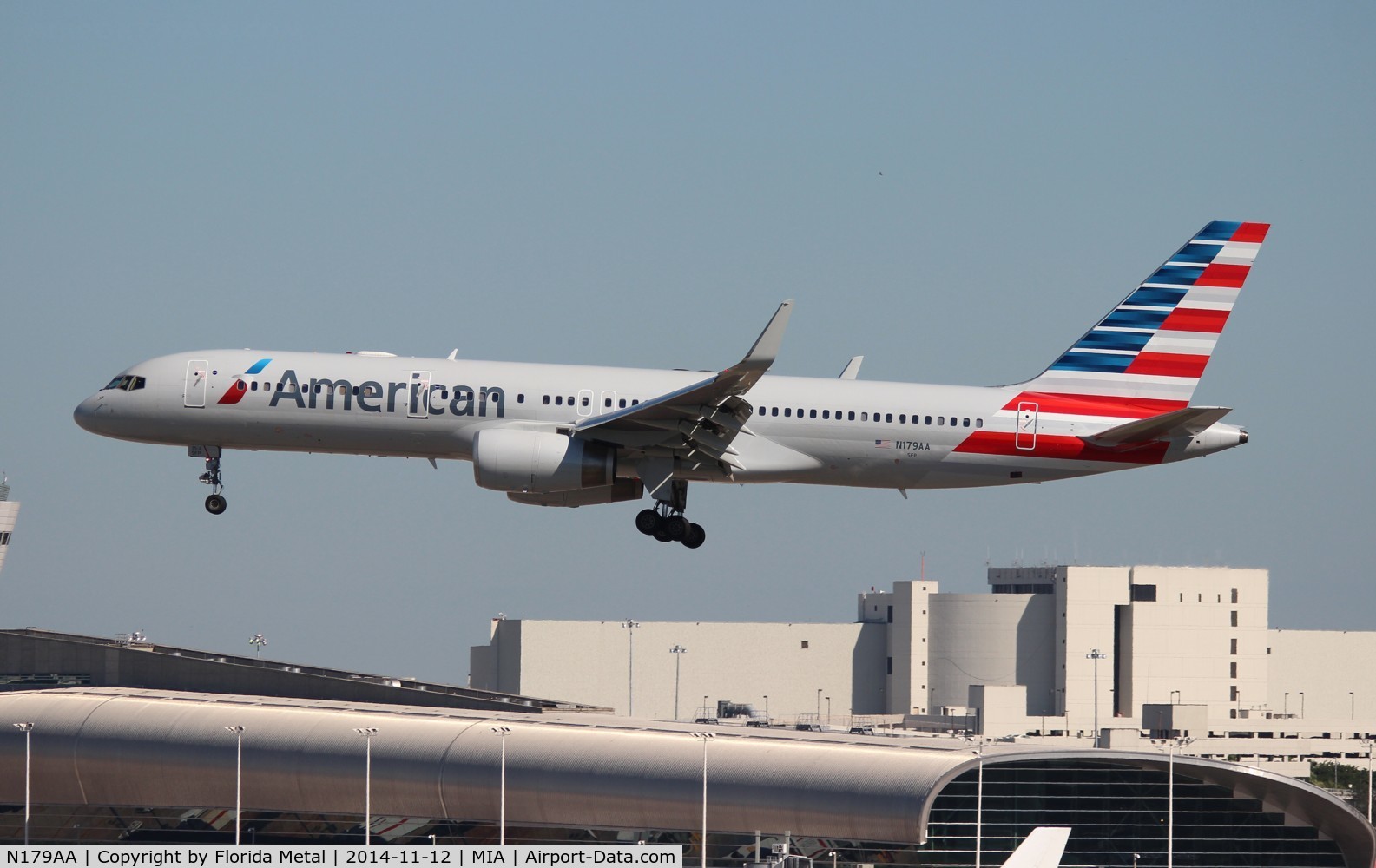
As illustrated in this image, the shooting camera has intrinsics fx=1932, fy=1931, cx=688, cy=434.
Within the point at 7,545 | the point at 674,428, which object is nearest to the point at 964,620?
the point at 7,545

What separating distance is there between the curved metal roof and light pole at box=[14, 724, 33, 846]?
32 cm

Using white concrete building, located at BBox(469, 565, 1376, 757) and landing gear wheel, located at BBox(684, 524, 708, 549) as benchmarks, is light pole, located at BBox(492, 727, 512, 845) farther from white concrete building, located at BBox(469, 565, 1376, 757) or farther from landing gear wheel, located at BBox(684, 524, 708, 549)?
white concrete building, located at BBox(469, 565, 1376, 757)

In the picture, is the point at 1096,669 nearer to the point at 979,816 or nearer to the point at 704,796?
the point at 979,816

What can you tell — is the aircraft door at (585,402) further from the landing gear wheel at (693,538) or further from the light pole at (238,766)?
the light pole at (238,766)

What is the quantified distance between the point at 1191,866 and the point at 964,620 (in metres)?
116

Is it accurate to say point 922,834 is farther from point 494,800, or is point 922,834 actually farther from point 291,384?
point 291,384

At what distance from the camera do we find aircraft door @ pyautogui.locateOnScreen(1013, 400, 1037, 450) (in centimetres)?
5822

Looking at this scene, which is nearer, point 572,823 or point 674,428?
point 674,428

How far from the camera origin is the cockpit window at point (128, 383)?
5909 centimetres

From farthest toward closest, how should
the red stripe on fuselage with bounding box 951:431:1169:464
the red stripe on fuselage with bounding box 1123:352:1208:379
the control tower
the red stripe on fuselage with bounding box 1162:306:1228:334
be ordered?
the control tower < the red stripe on fuselage with bounding box 1162:306:1228:334 < the red stripe on fuselage with bounding box 1123:352:1208:379 < the red stripe on fuselage with bounding box 951:431:1169:464

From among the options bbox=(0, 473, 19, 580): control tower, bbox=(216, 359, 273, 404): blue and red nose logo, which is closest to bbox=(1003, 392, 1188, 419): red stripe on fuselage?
bbox=(216, 359, 273, 404): blue and red nose logo

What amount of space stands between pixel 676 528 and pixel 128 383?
17.5 m

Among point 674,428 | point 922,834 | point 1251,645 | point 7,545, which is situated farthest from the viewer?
point 1251,645

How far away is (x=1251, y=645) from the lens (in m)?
→ 175
